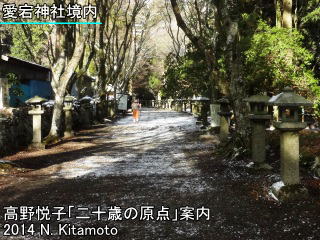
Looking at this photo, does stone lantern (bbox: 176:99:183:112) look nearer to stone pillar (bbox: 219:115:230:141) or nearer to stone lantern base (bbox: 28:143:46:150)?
stone pillar (bbox: 219:115:230:141)

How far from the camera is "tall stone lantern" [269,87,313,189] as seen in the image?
24.2 ft

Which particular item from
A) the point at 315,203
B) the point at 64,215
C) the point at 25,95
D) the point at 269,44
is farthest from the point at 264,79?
the point at 25,95

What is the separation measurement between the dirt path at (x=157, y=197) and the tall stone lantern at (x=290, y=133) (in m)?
0.66

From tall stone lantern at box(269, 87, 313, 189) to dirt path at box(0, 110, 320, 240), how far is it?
66cm

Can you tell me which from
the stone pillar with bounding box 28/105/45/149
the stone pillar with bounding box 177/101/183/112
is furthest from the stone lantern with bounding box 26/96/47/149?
the stone pillar with bounding box 177/101/183/112

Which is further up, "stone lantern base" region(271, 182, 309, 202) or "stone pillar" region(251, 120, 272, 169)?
"stone pillar" region(251, 120, 272, 169)

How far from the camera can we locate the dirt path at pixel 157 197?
6.05 meters

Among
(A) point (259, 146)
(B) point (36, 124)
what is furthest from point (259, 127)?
(B) point (36, 124)

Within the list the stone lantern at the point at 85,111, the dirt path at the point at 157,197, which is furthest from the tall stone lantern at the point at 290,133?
the stone lantern at the point at 85,111

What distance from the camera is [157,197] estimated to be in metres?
7.97

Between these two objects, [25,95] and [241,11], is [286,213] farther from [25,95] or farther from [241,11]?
[25,95]

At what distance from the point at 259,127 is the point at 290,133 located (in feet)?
8.72

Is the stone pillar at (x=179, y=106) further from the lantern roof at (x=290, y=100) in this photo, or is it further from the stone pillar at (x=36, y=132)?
the lantern roof at (x=290, y=100)

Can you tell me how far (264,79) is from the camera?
15531 mm
